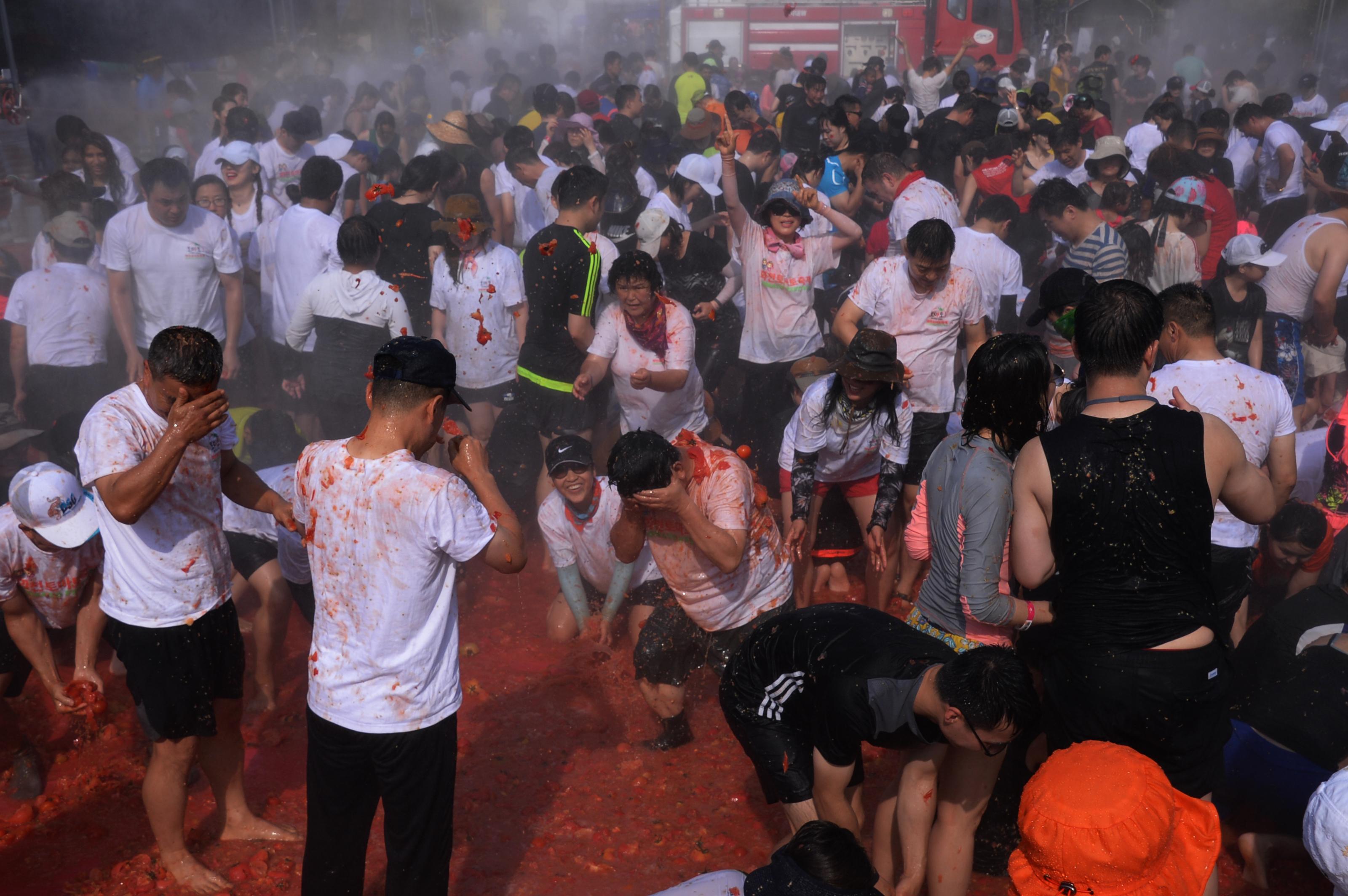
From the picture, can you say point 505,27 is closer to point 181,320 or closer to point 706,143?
point 706,143

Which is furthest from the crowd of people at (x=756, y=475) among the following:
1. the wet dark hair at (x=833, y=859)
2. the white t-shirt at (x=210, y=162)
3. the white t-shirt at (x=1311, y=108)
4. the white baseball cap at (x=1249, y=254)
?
the white t-shirt at (x=1311, y=108)

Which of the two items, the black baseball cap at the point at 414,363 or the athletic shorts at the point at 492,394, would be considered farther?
the athletic shorts at the point at 492,394

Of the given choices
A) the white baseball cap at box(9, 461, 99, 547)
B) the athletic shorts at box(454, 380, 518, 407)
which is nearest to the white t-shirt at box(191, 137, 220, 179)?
the athletic shorts at box(454, 380, 518, 407)

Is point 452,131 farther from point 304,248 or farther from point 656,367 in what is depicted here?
point 656,367

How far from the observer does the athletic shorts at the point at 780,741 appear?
3.05 metres

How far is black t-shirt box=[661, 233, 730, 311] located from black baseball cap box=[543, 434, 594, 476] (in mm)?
2243

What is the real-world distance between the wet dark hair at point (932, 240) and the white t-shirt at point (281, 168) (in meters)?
6.47

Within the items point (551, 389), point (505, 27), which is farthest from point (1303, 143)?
point (505, 27)

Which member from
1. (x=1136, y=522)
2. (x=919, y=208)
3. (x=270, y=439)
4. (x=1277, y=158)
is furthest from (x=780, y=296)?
(x=1277, y=158)

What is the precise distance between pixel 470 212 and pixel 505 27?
20.9m

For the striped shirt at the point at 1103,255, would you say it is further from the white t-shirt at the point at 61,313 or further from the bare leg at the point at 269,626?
the white t-shirt at the point at 61,313

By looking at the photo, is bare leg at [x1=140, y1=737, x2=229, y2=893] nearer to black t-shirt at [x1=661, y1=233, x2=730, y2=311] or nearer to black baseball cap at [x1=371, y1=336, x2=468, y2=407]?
black baseball cap at [x1=371, y1=336, x2=468, y2=407]

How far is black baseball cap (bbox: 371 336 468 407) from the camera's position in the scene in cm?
264

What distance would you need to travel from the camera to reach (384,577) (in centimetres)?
265
